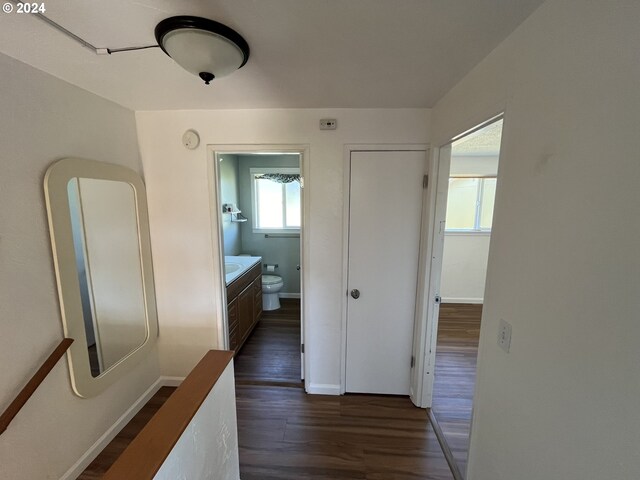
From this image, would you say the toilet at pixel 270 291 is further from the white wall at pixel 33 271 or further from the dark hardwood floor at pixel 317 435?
the white wall at pixel 33 271

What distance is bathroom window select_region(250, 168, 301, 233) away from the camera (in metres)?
4.30

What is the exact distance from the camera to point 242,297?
290cm

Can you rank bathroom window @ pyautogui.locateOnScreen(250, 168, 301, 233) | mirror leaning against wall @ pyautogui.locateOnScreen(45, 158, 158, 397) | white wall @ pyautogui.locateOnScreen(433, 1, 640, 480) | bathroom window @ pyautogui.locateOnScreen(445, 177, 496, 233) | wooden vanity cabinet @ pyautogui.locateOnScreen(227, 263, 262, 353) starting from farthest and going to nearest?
bathroom window @ pyautogui.locateOnScreen(250, 168, 301, 233)
bathroom window @ pyautogui.locateOnScreen(445, 177, 496, 233)
wooden vanity cabinet @ pyautogui.locateOnScreen(227, 263, 262, 353)
mirror leaning against wall @ pyautogui.locateOnScreen(45, 158, 158, 397)
white wall @ pyautogui.locateOnScreen(433, 1, 640, 480)

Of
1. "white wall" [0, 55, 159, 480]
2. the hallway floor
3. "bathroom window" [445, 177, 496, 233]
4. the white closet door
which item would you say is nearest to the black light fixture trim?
"white wall" [0, 55, 159, 480]

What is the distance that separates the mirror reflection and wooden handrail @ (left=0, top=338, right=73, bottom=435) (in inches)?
7.7

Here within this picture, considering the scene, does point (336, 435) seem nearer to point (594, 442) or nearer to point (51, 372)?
point (594, 442)

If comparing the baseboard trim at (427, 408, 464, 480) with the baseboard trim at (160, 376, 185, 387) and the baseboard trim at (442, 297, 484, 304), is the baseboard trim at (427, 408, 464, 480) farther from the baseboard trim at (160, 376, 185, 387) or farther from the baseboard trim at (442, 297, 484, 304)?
the baseboard trim at (442, 297, 484, 304)

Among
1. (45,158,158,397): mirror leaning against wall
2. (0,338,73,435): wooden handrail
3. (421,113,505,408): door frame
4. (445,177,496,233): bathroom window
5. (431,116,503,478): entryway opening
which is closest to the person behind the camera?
(0,338,73,435): wooden handrail

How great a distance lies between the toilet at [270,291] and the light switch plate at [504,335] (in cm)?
309

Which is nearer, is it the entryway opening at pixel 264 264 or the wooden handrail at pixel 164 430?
the wooden handrail at pixel 164 430

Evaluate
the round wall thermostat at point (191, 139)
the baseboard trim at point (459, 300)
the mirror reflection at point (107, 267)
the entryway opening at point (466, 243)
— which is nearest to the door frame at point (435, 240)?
the entryway opening at point (466, 243)

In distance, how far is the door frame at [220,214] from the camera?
200 centimetres

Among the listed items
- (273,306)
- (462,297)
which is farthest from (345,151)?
(462,297)

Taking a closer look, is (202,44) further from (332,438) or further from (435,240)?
(332,438)
